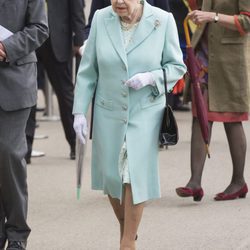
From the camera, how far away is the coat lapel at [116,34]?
600cm

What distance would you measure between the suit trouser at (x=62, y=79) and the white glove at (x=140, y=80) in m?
3.41

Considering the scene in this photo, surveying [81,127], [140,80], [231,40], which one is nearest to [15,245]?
[81,127]

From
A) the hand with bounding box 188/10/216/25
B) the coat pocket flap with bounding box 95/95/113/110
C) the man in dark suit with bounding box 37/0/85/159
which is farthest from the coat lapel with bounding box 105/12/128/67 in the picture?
the man in dark suit with bounding box 37/0/85/159

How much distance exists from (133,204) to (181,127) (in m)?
5.57

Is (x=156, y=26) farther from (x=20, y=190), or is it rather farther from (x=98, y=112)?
(x=20, y=190)

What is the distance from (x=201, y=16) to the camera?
7398 mm

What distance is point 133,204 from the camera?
6.01 metres

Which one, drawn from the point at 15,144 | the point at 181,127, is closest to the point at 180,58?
the point at 15,144

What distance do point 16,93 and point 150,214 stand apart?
69.0 inches

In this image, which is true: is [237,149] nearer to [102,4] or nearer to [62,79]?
[102,4]

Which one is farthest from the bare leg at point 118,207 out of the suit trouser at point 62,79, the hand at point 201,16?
the suit trouser at point 62,79

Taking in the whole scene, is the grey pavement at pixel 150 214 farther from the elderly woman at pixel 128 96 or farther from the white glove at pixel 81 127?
the white glove at pixel 81 127

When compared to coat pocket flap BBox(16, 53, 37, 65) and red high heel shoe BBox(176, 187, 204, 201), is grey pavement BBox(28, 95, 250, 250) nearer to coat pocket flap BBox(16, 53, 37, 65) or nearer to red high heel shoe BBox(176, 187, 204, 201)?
red high heel shoe BBox(176, 187, 204, 201)

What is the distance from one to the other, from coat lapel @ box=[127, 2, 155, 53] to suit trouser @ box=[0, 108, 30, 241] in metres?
0.75
